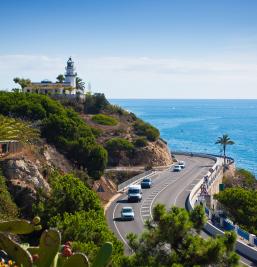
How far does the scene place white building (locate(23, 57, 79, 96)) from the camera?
244 feet

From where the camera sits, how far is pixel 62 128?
47.9m

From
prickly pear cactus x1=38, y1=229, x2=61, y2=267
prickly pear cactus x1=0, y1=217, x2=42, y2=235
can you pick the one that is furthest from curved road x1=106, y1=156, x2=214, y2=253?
prickly pear cactus x1=38, y1=229, x2=61, y2=267

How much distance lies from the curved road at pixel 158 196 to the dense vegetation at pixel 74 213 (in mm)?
2543

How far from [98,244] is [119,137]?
44.6 meters

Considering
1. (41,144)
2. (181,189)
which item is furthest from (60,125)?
(181,189)

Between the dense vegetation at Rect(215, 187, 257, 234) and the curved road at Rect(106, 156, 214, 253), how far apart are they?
3418 millimetres

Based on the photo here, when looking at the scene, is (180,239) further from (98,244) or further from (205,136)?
(205,136)

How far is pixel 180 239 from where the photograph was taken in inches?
550

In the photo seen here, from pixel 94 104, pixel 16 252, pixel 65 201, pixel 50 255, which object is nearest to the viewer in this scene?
pixel 50 255

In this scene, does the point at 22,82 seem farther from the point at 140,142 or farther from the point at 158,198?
the point at 158,198

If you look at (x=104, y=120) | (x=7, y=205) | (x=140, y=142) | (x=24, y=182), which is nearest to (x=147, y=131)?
(x=140, y=142)

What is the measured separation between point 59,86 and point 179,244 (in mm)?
62974

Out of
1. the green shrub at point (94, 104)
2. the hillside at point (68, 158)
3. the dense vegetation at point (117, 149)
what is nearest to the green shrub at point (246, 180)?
the hillside at point (68, 158)

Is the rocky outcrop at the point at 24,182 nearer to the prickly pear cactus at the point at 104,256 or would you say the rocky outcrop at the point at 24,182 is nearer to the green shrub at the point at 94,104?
the prickly pear cactus at the point at 104,256
